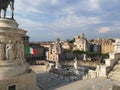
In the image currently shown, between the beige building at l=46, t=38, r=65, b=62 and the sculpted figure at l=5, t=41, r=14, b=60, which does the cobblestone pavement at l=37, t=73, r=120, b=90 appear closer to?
the sculpted figure at l=5, t=41, r=14, b=60

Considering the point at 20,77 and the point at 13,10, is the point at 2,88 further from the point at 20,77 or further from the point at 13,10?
the point at 13,10

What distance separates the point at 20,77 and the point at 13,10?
17.5 feet

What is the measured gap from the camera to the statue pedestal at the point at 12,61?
42.8 feet

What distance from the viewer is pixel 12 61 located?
45.3 feet

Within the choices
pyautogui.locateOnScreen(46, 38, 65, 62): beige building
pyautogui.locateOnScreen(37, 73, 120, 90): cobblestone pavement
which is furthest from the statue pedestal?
pyautogui.locateOnScreen(46, 38, 65, 62): beige building

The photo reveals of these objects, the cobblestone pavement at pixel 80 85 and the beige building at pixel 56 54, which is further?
the beige building at pixel 56 54

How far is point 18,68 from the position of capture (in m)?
14.0

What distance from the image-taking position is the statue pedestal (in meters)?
13.0

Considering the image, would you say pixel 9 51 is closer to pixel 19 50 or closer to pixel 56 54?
pixel 19 50

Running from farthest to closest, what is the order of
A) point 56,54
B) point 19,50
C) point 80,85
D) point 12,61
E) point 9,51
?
point 56,54 → point 80,85 → point 19,50 → point 12,61 → point 9,51

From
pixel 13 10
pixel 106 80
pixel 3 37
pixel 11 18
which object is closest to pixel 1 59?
pixel 3 37

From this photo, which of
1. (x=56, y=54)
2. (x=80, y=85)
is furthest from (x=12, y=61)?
(x=56, y=54)

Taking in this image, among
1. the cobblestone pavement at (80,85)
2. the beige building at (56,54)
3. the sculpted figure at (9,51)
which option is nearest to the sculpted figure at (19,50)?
the sculpted figure at (9,51)

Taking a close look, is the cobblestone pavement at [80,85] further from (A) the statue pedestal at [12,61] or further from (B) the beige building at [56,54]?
(B) the beige building at [56,54]
